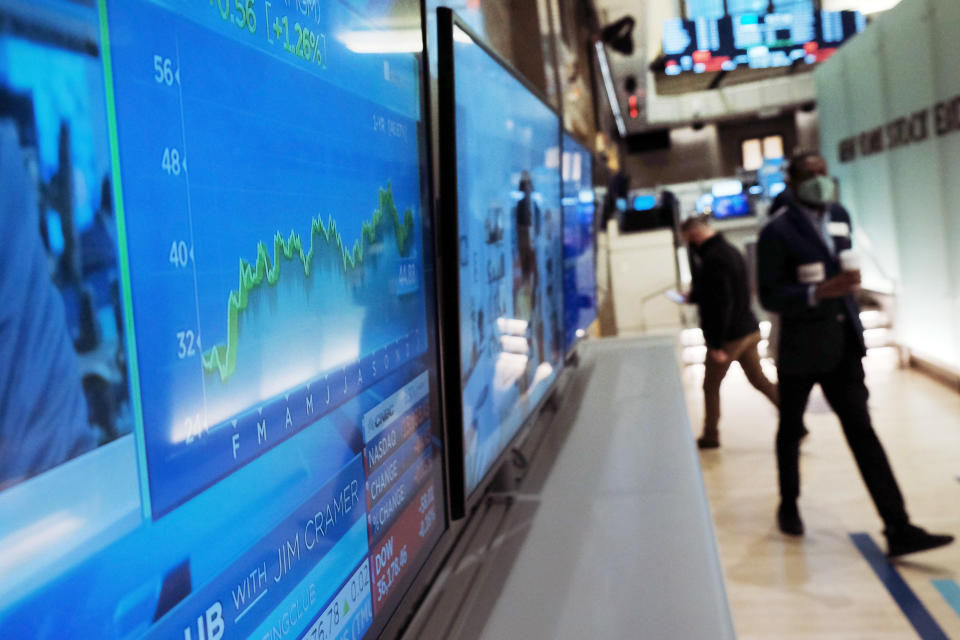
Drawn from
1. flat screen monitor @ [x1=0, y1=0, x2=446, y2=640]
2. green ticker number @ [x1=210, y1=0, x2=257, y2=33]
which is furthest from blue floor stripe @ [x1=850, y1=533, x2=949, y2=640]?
green ticker number @ [x1=210, y1=0, x2=257, y2=33]

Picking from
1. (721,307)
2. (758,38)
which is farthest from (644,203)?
(721,307)

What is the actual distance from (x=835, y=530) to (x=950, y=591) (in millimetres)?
776

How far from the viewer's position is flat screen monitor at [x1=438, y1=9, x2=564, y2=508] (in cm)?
149

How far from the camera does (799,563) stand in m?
3.71

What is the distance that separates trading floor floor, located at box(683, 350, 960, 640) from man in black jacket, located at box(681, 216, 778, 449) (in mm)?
526

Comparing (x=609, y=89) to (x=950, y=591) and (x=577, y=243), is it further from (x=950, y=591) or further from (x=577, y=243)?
(x=950, y=591)

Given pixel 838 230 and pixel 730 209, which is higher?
pixel 730 209

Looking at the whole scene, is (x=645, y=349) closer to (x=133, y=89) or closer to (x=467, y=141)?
(x=467, y=141)

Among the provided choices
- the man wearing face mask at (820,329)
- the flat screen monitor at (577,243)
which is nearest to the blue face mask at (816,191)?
the man wearing face mask at (820,329)

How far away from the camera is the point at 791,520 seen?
403cm

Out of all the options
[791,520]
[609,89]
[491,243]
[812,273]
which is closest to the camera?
[491,243]

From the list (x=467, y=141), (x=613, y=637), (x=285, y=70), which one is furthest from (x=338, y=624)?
(x=467, y=141)

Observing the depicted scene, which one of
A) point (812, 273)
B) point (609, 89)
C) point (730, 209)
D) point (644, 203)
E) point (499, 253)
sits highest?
point (609, 89)

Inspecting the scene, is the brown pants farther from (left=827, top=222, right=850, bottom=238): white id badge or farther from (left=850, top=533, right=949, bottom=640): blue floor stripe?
(left=850, top=533, right=949, bottom=640): blue floor stripe
